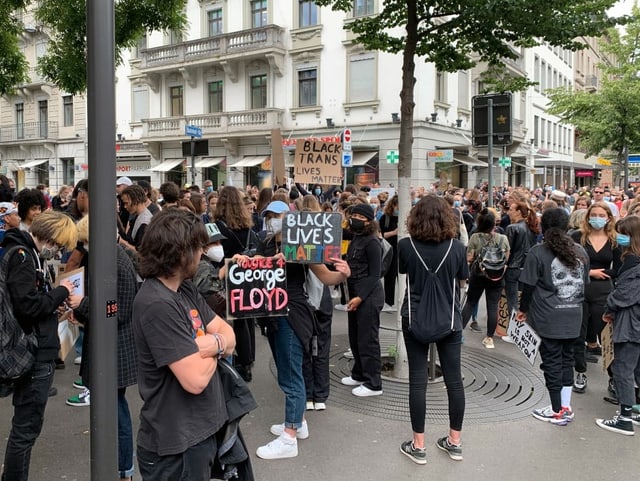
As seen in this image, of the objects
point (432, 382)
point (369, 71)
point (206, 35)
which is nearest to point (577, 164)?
point (369, 71)

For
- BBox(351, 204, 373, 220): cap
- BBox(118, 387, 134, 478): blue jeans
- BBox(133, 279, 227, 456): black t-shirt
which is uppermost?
BBox(351, 204, 373, 220): cap

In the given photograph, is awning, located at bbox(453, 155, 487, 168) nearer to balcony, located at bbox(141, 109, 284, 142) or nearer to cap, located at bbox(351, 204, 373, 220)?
balcony, located at bbox(141, 109, 284, 142)

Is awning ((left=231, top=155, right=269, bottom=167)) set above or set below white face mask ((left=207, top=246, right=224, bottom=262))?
above

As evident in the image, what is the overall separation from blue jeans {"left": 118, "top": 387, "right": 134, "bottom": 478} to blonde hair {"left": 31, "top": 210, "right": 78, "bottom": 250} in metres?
1.01

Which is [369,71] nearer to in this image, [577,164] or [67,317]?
[67,317]

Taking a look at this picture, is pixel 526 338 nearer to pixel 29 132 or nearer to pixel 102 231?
pixel 102 231

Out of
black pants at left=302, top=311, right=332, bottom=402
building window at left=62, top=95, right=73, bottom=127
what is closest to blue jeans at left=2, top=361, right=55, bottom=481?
black pants at left=302, top=311, right=332, bottom=402

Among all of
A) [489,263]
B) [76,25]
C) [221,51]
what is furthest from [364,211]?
[221,51]

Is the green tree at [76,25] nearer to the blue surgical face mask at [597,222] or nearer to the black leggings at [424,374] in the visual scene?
the blue surgical face mask at [597,222]

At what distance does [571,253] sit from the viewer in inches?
184

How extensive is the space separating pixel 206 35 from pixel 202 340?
28.7m

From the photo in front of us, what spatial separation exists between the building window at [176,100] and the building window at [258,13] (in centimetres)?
549

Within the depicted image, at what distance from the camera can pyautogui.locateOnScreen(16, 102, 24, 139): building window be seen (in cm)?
3650

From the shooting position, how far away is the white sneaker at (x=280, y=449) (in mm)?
4097
